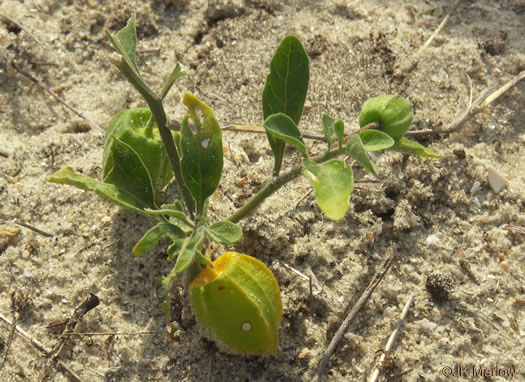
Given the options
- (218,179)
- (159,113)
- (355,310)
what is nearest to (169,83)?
(159,113)

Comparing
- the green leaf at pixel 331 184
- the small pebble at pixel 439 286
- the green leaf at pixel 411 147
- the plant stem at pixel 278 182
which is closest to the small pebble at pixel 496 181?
the small pebble at pixel 439 286

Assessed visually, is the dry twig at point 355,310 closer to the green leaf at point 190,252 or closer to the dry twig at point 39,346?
the green leaf at point 190,252

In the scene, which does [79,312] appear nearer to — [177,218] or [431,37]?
[177,218]

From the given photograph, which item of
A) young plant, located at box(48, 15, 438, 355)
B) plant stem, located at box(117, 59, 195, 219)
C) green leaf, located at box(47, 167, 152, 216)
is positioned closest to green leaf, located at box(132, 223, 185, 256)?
young plant, located at box(48, 15, 438, 355)

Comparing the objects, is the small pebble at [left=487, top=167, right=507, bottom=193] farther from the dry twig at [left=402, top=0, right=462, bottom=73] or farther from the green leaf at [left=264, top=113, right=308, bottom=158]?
the green leaf at [left=264, top=113, right=308, bottom=158]

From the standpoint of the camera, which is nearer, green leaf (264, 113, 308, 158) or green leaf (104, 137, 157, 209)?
green leaf (264, 113, 308, 158)
